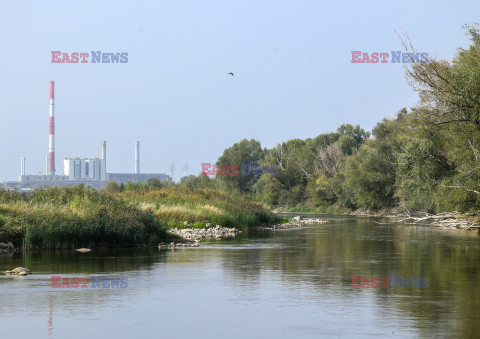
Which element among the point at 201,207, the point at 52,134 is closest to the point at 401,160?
the point at 201,207

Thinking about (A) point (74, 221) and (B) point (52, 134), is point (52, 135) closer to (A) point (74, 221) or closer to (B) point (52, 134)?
(B) point (52, 134)

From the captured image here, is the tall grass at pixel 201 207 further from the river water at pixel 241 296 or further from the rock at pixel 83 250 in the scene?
the river water at pixel 241 296

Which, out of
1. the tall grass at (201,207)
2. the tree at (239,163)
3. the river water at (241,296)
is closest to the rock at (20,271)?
the river water at (241,296)

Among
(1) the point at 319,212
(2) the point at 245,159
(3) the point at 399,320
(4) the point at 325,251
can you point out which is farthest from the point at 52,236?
(2) the point at 245,159

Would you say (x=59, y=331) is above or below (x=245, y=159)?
below

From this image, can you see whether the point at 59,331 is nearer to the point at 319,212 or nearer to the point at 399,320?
the point at 399,320

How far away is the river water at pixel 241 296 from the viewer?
1270cm

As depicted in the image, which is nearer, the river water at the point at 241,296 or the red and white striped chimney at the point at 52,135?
the river water at the point at 241,296

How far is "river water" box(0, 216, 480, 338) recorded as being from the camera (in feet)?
41.7

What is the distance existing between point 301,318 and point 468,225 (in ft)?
128

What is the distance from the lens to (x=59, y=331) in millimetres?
12312

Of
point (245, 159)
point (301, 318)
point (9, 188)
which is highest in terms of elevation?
point (245, 159)

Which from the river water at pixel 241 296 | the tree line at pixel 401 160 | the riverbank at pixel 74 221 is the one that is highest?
the tree line at pixel 401 160

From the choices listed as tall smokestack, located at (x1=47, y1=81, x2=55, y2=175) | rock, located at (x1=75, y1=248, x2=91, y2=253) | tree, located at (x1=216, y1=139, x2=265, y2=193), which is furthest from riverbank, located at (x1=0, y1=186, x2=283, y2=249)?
tall smokestack, located at (x1=47, y1=81, x2=55, y2=175)
